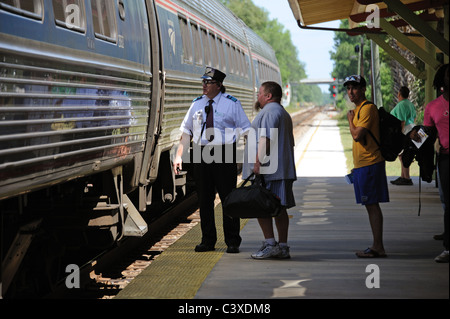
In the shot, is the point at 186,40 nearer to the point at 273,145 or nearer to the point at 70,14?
the point at 273,145

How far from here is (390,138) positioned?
26.1ft

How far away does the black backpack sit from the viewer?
7930mm

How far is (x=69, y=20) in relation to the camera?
6543 millimetres

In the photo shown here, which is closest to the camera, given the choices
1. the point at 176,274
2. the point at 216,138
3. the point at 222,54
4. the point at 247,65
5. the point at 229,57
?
the point at 176,274

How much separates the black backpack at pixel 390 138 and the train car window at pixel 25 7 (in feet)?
11.4

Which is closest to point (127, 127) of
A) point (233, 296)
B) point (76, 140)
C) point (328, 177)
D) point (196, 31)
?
point (76, 140)

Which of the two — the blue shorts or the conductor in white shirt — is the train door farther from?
the blue shorts

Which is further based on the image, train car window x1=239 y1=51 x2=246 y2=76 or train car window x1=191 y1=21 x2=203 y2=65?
train car window x1=239 y1=51 x2=246 y2=76

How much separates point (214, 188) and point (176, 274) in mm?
1382

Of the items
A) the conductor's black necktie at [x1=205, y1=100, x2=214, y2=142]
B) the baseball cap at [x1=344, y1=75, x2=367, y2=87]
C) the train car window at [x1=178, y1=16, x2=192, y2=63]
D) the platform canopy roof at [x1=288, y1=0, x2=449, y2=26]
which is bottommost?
the conductor's black necktie at [x1=205, y1=100, x2=214, y2=142]

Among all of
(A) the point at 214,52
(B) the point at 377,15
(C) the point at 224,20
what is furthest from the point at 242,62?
(B) the point at 377,15

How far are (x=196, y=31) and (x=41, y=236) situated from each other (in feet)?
22.6

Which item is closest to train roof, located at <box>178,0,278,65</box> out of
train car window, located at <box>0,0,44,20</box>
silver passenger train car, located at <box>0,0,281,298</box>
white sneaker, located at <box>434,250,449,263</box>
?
silver passenger train car, located at <box>0,0,281,298</box>

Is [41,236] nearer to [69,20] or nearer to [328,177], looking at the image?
[69,20]
